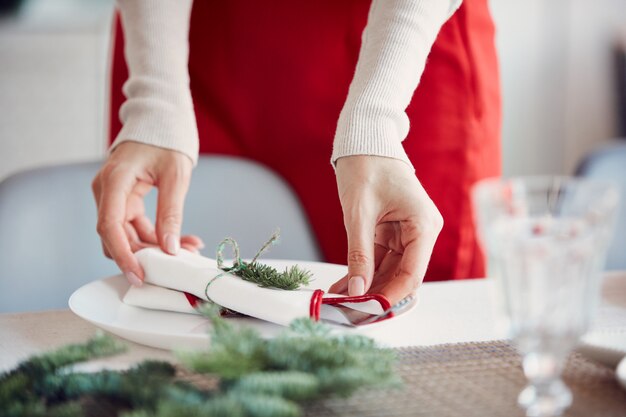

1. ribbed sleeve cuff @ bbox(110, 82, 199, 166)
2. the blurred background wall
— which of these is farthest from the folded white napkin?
the blurred background wall

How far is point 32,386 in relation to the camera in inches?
21.3

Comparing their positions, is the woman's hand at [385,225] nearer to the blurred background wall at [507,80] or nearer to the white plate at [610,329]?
the white plate at [610,329]

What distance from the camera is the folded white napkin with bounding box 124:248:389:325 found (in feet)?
2.38

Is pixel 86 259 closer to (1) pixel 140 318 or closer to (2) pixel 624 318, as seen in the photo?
(1) pixel 140 318

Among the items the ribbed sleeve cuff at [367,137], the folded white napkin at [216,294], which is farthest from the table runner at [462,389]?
the ribbed sleeve cuff at [367,137]

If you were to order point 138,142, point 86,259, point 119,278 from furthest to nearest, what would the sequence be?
point 86,259 < point 138,142 < point 119,278

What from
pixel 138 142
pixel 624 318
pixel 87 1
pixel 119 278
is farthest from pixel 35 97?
pixel 624 318

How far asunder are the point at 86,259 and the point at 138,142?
9.9 inches

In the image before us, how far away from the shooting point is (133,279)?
875mm

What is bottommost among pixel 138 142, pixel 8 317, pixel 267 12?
pixel 8 317

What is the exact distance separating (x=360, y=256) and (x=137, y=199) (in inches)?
16.7

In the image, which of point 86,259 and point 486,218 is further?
point 86,259

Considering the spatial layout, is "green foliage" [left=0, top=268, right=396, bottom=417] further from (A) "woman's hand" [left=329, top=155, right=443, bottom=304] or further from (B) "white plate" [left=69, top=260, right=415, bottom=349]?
(A) "woman's hand" [left=329, top=155, right=443, bottom=304]

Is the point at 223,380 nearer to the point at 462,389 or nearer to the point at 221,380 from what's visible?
the point at 221,380
